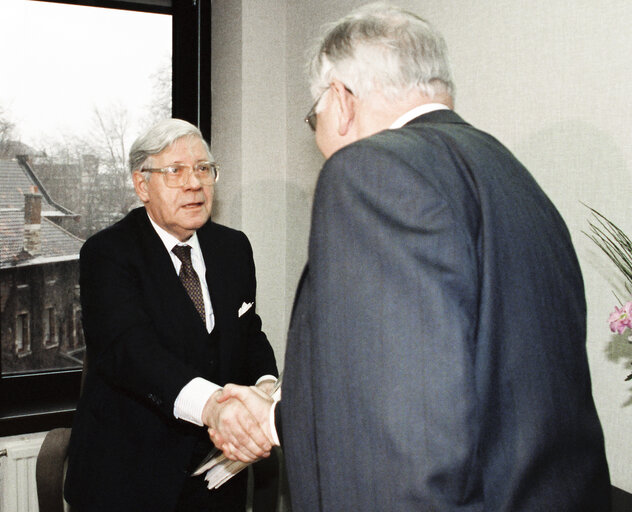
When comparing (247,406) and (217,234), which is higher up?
(217,234)

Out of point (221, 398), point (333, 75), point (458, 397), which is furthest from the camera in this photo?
point (221, 398)

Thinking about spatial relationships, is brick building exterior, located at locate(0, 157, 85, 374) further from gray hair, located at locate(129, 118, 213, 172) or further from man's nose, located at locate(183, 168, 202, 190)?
man's nose, located at locate(183, 168, 202, 190)

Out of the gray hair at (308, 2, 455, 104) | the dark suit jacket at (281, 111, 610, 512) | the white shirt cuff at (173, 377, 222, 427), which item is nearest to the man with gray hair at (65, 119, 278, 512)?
the white shirt cuff at (173, 377, 222, 427)

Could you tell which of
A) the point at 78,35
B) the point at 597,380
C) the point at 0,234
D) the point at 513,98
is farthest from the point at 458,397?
the point at 78,35

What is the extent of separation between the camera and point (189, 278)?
6.13 ft

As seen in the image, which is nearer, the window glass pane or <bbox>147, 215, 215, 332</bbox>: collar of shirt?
<bbox>147, 215, 215, 332</bbox>: collar of shirt

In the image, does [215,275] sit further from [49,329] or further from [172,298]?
[49,329]

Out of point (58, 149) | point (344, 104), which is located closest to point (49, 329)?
point (58, 149)

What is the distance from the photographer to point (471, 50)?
5.76 ft

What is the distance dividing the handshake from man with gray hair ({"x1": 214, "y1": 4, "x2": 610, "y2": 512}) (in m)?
0.57

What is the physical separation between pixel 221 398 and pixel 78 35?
6.45ft

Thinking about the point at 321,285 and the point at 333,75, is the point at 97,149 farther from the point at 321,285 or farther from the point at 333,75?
the point at 321,285

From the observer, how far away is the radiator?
7.70 ft

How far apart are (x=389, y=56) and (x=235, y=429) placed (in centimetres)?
99
